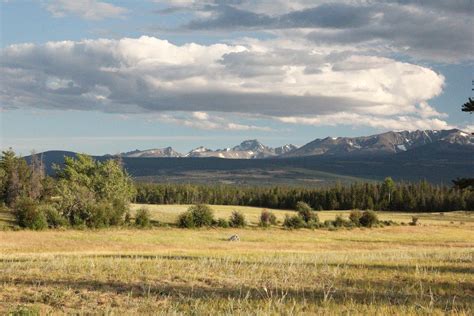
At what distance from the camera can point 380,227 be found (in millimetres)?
95500

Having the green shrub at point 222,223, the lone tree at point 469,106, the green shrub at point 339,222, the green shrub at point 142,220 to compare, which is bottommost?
the green shrub at point 339,222

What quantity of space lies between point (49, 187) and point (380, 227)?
62.9 metres

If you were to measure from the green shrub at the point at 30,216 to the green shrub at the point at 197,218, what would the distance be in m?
20.3

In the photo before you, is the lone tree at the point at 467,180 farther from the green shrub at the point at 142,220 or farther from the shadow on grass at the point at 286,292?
the green shrub at the point at 142,220

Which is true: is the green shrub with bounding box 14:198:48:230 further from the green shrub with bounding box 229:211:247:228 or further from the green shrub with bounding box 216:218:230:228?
the green shrub with bounding box 229:211:247:228

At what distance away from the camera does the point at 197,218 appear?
83.6 metres

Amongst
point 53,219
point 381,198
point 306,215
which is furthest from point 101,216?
point 381,198

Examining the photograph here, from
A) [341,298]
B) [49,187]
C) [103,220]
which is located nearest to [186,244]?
[103,220]

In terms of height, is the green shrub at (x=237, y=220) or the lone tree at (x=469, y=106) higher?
the lone tree at (x=469, y=106)

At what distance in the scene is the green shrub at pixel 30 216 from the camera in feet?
228

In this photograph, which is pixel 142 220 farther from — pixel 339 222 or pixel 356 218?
pixel 356 218

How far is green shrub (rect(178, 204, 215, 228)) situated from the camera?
270 ft

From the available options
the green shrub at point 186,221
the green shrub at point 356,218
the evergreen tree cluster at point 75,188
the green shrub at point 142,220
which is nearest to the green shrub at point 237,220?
the green shrub at point 186,221

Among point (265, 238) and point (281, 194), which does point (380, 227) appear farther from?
point (281, 194)
